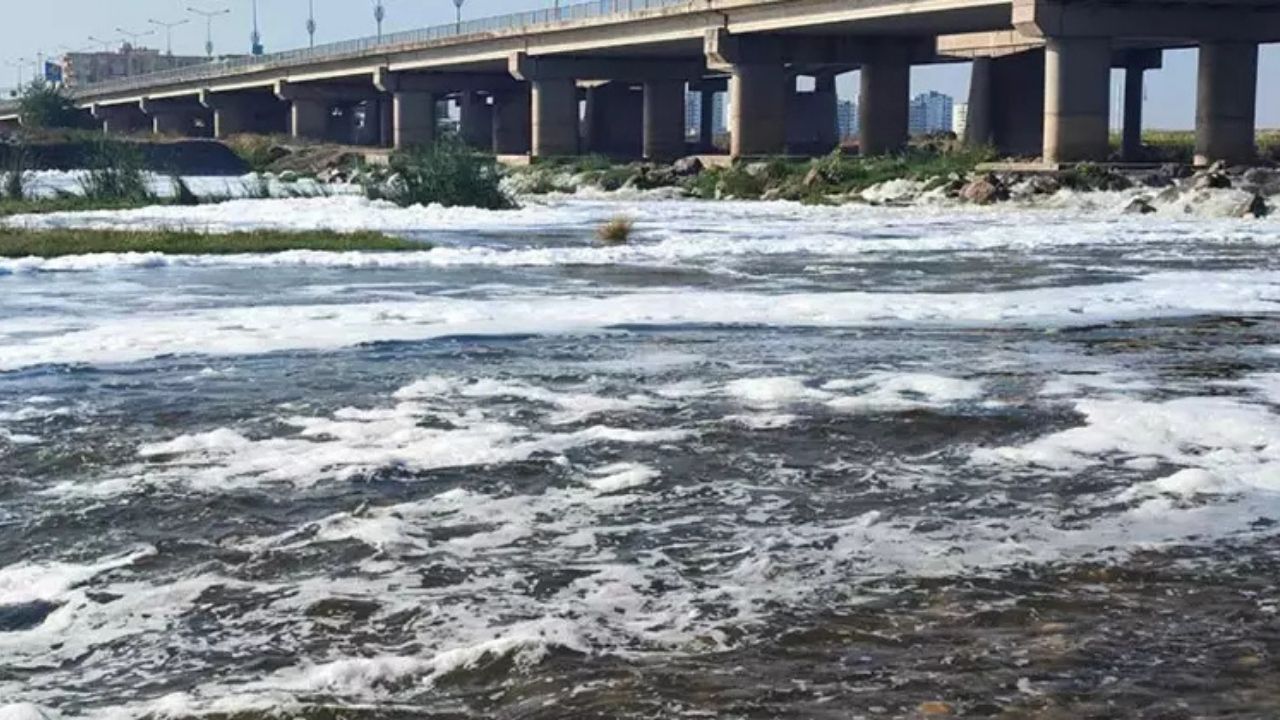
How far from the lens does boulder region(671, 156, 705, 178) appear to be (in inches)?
2598

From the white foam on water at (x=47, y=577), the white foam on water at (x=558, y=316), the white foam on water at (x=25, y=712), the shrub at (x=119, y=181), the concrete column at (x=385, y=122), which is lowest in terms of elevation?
the white foam on water at (x=558, y=316)

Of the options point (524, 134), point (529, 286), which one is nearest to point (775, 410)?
point (529, 286)

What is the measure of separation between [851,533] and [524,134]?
106271 mm

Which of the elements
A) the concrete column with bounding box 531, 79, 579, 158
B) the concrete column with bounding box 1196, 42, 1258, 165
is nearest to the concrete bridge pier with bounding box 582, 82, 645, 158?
the concrete column with bounding box 531, 79, 579, 158

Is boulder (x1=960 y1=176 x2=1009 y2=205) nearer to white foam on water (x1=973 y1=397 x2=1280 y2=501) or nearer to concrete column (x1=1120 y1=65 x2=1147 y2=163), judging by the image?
concrete column (x1=1120 y1=65 x2=1147 y2=163)

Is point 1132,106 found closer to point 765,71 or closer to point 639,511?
point 765,71

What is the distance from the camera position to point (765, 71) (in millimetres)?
70625

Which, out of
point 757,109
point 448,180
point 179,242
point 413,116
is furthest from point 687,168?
point 413,116

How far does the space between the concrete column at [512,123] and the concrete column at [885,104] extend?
40855mm

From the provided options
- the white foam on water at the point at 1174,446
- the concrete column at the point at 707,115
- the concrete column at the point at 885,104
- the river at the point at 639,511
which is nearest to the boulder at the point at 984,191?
the concrete column at the point at 885,104

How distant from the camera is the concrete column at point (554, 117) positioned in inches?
3369

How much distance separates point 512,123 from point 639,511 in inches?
4166

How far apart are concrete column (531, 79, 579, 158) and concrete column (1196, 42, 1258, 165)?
3448 cm

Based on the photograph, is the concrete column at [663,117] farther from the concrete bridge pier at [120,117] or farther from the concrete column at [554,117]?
the concrete bridge pier at [120,117]
